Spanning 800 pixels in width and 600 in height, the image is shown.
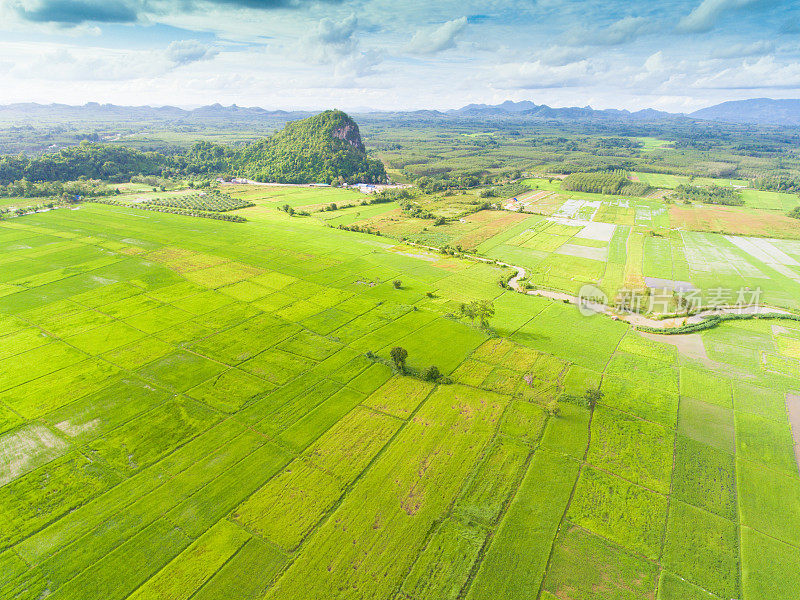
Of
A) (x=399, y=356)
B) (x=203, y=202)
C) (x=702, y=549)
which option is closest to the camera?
(x=702, y=549)

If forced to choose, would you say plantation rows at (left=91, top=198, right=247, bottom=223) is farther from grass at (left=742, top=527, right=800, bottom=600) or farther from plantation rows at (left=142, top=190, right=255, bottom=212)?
grass at (left=742, top=527, right=800, bottom=600)

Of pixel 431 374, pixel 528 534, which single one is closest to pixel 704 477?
pixel 528 534

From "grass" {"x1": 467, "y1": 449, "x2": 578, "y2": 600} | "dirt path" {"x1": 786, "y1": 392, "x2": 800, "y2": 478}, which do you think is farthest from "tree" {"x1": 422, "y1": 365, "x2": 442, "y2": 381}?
"dirt path" {"x1": 786, "y1": 392, "x2": 800, "y2": 478}

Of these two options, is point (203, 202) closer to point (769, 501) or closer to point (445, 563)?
point (445, 563)

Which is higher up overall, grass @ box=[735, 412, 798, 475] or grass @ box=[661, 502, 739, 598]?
grass @ box=[735, 412, 798, 475]

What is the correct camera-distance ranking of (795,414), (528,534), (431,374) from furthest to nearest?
(431,374), (795,414), (528,534)

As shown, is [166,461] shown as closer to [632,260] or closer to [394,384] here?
[394,384]

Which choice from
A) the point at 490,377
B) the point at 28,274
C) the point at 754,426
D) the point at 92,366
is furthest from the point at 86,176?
the point at 754,426

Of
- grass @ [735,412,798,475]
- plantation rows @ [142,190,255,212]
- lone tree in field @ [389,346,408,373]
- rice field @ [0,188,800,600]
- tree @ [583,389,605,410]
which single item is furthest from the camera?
plantation rows @ [142,190,255,212]
